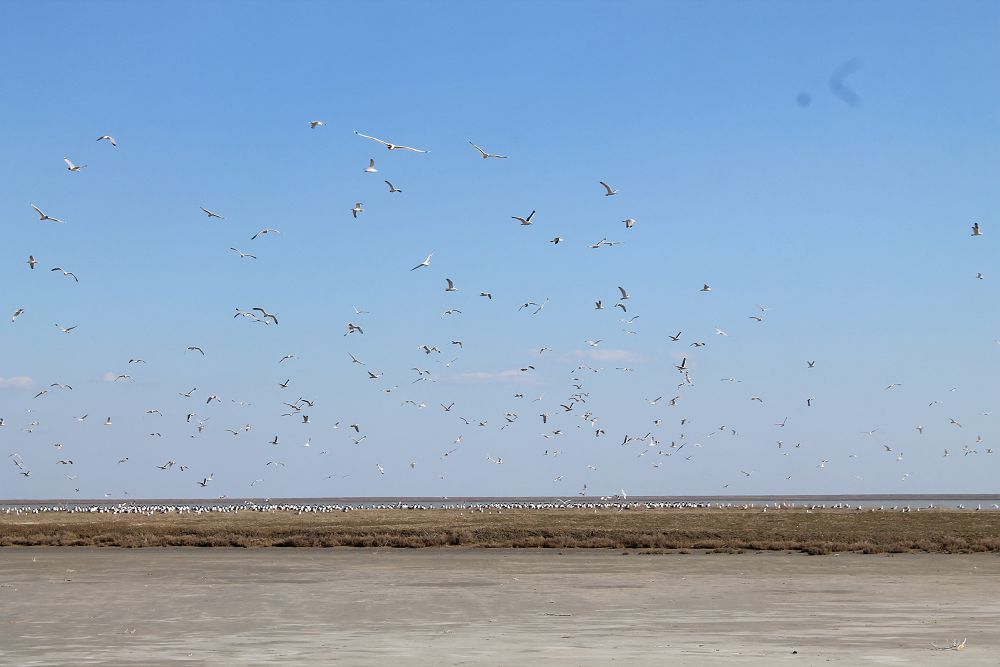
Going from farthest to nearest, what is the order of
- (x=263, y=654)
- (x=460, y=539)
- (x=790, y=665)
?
(x=460, y=539) < (x=263, y=654) < (x=790, y=665)

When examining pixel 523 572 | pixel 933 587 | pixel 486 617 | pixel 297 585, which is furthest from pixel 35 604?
pixel 933 587

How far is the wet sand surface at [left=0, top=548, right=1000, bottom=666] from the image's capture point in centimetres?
1786

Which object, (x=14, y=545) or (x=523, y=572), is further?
(x=14, y=545)

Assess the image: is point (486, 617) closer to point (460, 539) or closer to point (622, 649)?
point (622, 649)

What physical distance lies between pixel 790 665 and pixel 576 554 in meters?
26.0

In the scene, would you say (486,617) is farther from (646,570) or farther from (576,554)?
(576,554)

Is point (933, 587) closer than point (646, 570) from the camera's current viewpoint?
Yes

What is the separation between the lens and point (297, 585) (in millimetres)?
30531

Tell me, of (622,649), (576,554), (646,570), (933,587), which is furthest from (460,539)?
(622,649)

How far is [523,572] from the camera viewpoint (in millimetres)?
34219

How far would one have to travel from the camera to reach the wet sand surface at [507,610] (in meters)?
17.9

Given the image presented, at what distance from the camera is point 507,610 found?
955 inches

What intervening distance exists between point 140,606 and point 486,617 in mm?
7840

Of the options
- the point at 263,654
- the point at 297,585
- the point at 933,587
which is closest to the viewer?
the point at 263,654
